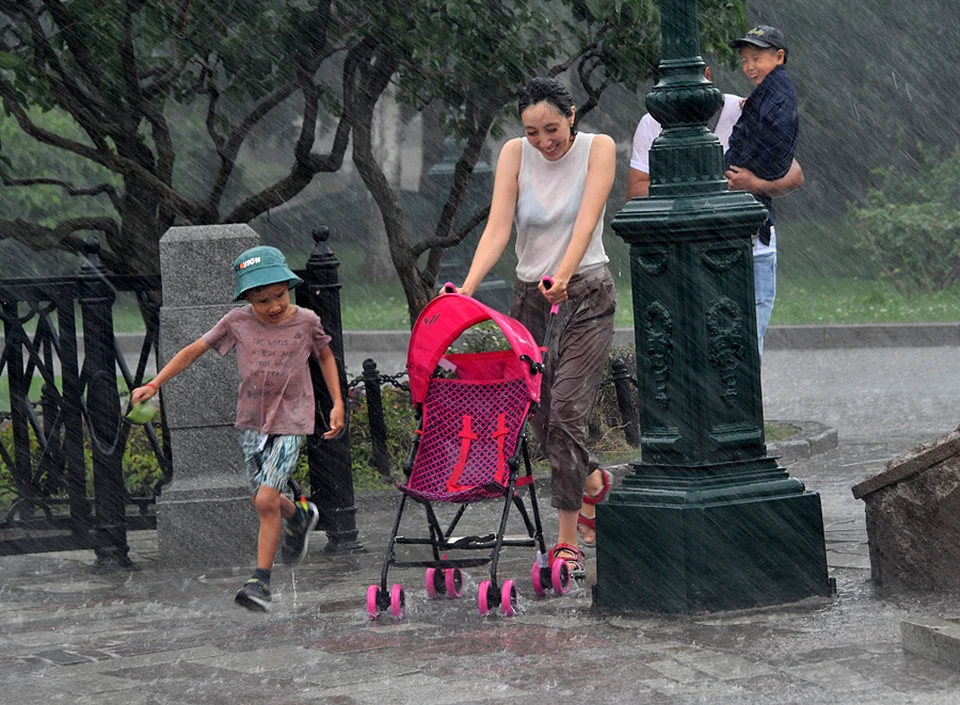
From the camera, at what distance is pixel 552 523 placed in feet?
30.6

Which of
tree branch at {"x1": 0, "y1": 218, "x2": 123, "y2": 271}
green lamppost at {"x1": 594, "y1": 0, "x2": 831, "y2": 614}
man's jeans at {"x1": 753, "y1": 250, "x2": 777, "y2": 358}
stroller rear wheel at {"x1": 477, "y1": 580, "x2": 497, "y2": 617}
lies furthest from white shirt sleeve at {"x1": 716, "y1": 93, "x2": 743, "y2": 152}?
tree branch at {"x1": 0, "y1": 218, "x2": 123, "y2": 271}

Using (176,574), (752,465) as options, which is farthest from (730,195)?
(176,574)

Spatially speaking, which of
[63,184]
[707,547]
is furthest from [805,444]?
[63,184]

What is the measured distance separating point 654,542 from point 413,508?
4.09m

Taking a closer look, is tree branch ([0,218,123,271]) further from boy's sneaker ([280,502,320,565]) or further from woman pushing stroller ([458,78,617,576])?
woman pushing stroller ([458,78,617,576])

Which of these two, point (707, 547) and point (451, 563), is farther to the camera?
point (451, 563)

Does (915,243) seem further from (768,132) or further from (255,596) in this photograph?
(255,596)

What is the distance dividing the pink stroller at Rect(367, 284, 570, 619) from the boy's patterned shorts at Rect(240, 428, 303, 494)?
0.58 m

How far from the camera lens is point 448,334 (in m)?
7.08

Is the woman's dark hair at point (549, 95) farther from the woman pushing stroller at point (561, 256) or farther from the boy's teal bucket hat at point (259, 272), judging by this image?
the boy's teal bucket hat at point (259, 272)

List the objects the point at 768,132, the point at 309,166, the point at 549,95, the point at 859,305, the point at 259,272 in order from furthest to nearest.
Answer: the point at 859,305
the point at 309,166
the point at 768,132
the point at 259,272
the point at 549,95

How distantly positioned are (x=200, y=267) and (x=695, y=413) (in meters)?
3.19

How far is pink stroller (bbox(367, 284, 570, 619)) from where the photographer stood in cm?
689

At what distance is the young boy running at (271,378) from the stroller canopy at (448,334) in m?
0.49
